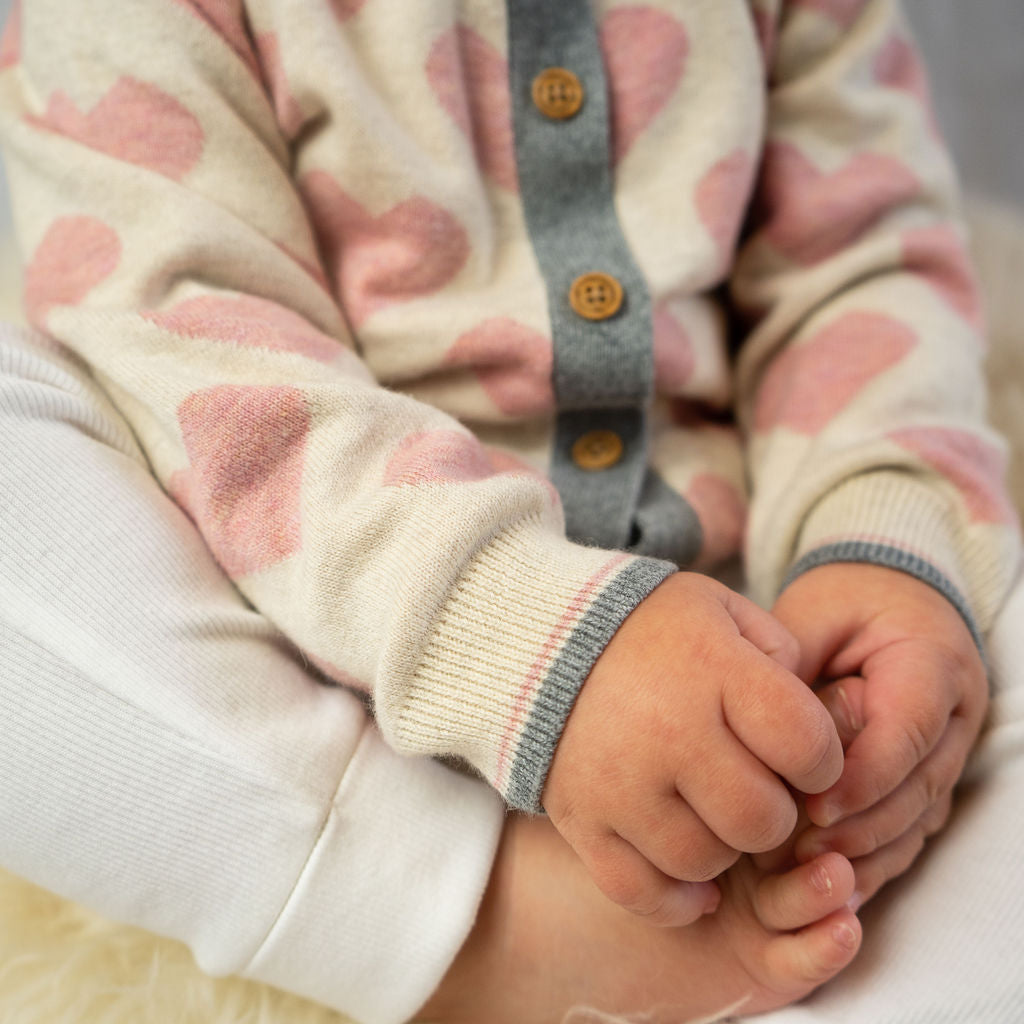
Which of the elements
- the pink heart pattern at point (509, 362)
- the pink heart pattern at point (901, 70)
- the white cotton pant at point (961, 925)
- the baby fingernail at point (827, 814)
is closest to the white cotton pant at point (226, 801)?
the white cotton pant at point (961, 925)

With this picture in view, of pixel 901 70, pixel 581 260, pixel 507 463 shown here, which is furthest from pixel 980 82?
pixel 507 463

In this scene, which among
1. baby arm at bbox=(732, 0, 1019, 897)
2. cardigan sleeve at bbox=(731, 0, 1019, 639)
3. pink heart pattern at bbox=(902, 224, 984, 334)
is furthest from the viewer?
pink heart pattern at bbox=(902, 224, 984, 334)

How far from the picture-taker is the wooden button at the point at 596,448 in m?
0.67

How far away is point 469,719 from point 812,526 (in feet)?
0.99

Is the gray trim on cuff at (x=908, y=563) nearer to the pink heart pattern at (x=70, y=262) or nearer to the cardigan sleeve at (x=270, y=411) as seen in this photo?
the cardigan sleeve at (x=270, y=411)

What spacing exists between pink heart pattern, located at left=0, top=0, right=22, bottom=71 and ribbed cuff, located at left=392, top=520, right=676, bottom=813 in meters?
0.51

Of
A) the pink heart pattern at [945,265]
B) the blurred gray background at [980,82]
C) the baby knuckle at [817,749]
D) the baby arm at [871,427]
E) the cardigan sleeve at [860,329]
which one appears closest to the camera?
the baby knuckle at [817,749]

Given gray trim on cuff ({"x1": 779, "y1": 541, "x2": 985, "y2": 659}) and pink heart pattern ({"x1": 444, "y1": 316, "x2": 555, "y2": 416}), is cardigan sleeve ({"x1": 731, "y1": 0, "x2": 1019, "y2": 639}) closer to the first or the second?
gray trim on cuff ({"x1": 779, "y1": 541, "x2": 985, "y2": 659})

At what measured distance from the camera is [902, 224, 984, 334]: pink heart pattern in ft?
2.42

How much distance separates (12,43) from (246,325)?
33 centimetres

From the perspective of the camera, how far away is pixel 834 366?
0.71 m

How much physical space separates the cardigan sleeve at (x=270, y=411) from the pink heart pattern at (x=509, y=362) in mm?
77

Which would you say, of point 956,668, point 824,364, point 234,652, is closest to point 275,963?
point 234,652

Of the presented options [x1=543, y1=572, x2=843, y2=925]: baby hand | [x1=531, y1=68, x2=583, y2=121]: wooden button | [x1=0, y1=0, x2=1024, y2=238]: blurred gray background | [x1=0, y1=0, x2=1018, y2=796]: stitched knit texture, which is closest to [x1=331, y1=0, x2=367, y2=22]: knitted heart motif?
[x1=0, y1=0, x2=1018, y2=796]: stitched knit texture
